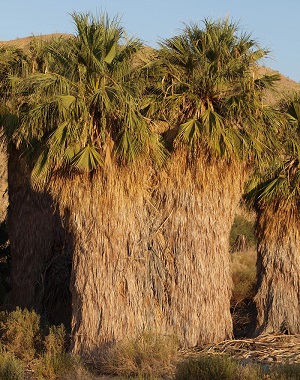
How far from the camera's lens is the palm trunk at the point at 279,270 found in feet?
77.5

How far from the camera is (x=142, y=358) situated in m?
17.1

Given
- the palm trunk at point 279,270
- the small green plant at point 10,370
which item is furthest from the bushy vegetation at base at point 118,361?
the palm trunk at point 279,270

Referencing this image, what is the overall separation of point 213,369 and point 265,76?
8.97 m

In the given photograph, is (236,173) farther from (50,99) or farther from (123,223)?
(50,99)

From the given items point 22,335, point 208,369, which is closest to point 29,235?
point 22,335

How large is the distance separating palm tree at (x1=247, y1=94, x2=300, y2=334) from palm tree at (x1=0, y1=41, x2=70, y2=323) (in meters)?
6.30

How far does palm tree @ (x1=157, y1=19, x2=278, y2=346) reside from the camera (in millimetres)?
19609

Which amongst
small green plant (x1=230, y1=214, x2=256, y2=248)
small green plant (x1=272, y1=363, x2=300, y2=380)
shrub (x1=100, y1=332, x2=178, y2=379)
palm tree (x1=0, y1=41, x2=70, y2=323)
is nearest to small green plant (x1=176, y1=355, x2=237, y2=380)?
small green plant (x1=272, y1=363, x2=300, y2=380)

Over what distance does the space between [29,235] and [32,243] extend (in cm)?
29

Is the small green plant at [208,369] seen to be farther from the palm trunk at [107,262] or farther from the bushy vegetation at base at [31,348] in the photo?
the palm trunk at [107,262]

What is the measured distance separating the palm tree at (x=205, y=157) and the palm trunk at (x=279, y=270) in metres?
3.64

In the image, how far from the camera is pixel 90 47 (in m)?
19.4

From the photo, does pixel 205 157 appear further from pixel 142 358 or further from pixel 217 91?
pixel 142 358

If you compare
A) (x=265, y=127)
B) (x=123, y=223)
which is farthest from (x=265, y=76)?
(x=123, y=223)
